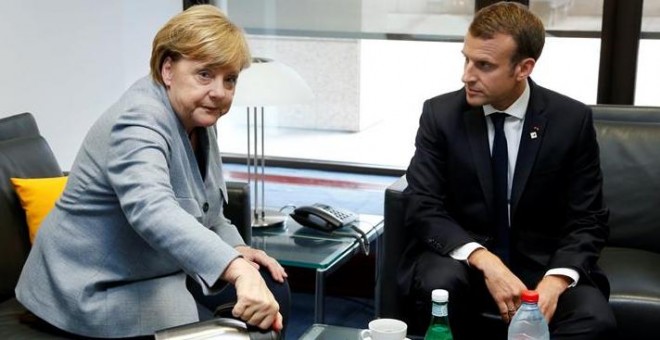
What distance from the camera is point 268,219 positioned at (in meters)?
3.26

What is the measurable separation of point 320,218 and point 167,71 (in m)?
1.20

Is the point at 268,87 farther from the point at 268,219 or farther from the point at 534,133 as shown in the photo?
the point at 534,133

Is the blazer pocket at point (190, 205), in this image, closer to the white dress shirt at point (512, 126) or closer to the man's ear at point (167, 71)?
the man's ear at point (167, 71)

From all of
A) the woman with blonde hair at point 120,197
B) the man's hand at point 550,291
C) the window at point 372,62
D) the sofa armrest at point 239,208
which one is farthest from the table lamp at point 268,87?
the window at point 372,62

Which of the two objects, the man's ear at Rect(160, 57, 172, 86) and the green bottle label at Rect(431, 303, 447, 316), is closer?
the green bottle label at Rect(431, 303, 447, 316)

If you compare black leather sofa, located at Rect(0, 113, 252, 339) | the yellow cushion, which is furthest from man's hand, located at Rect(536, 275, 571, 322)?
the yellow cushion

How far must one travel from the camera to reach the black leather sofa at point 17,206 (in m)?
2.34

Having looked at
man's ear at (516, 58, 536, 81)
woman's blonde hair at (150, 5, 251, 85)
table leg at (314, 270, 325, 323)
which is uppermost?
woman's blonde hair at (150, 5, 251, 85)

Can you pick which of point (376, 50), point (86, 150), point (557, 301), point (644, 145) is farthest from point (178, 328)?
point (376, 50)

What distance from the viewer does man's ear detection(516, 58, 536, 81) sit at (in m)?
2.55

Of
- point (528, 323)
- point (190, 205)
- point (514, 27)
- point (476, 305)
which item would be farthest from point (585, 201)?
point (190, 205)

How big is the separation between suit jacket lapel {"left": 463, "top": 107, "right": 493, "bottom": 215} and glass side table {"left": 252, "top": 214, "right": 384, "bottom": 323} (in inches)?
23.8

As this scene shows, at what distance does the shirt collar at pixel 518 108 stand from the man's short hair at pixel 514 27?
126 mm

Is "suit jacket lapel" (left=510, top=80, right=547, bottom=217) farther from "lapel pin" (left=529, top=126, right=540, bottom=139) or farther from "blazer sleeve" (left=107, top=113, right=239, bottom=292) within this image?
"blazer sleeve" (left=107, top=113, right=239, bottom=292)
